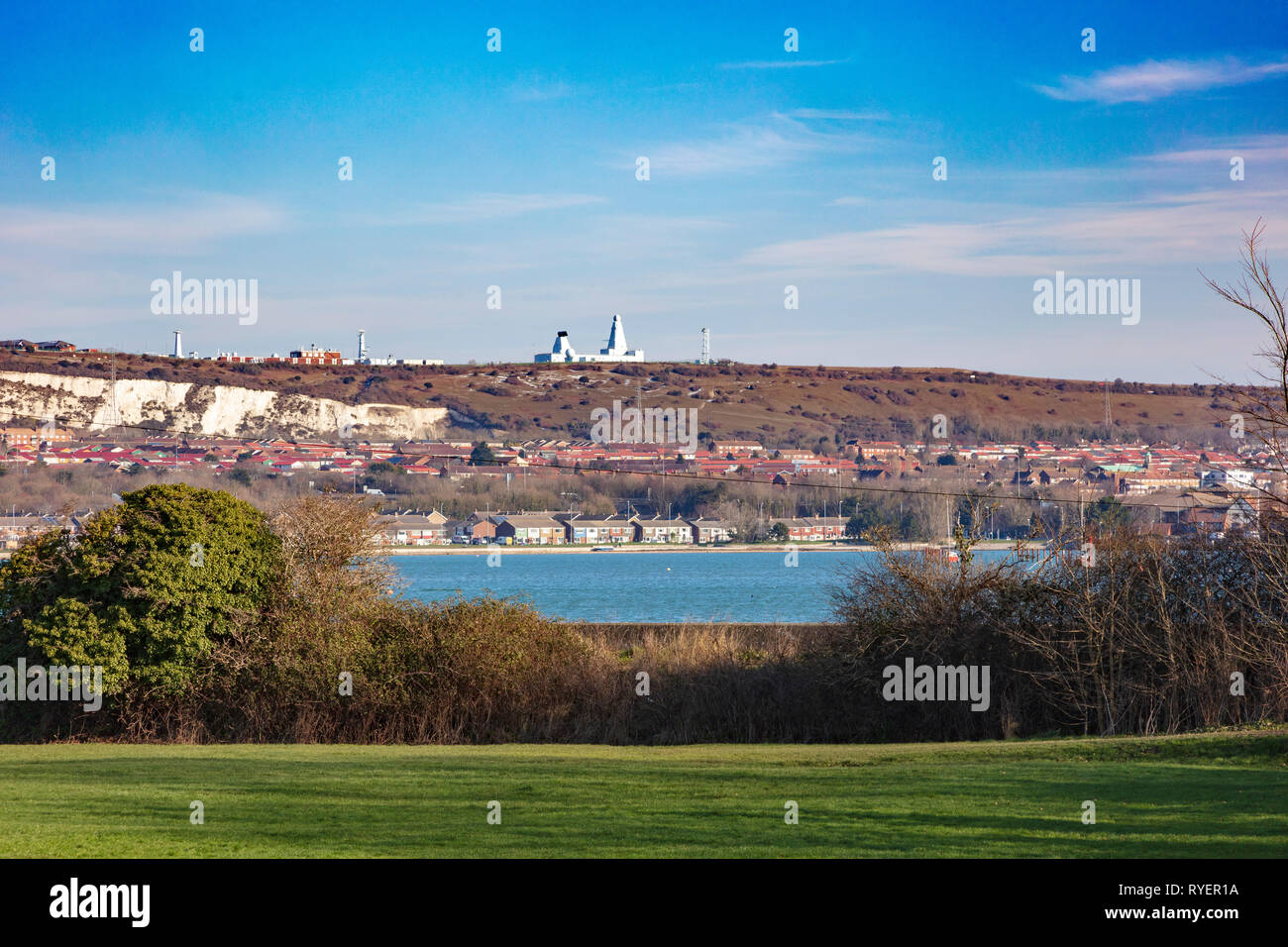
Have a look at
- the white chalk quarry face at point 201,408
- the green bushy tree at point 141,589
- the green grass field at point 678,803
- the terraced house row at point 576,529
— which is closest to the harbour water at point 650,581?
the terraced house row at point 576,529

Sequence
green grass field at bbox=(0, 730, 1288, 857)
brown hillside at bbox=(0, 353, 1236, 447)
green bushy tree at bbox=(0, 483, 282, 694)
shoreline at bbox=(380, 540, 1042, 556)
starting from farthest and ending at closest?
brown hillside at bbox=(0, 353, 1236, 447) < shoreline at bbox=(380, 540, 1042, 556) < green bushy tree at bbox=(0, 483, 282, 694) < green grass field at bbox=(0, 730, 1288, 857)

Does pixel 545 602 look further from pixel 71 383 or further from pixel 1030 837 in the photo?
pixel 71 383

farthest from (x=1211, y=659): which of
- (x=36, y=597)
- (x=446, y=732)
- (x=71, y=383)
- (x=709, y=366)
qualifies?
(x=709, y=366)

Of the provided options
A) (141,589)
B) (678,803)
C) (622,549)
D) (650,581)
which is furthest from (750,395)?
(678,803)

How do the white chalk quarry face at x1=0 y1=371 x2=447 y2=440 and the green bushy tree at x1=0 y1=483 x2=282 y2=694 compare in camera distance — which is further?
the white chalk quarry face at x1=0 y1=371 x2=447 y2=440

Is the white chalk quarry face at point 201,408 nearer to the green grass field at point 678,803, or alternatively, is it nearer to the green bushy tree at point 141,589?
the green bushy tree at point 141,589

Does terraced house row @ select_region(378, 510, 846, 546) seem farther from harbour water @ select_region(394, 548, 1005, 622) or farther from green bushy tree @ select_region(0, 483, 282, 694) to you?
green bushy tree @ select_region(0, 483, 282, 694)

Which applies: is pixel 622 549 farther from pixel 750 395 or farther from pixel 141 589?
pixel 141 589

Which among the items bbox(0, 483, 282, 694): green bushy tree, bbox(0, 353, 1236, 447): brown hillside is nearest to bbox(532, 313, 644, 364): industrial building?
bbox(0, 353, 1236, 447): brown hillside
